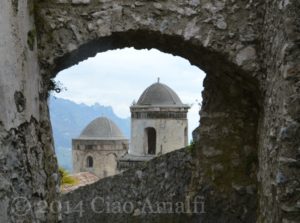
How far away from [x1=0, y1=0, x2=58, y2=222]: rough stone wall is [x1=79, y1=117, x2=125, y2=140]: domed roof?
2618cm

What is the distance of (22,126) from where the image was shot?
3.30 meters

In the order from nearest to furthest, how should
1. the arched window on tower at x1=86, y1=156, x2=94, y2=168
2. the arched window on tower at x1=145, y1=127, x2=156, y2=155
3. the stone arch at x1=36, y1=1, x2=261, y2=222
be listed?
the stone arch at x1=36, y1=1, x2=261, y2=222 → the arched window on tower at x1=145, y1=127, x2=156, y2=155 → the arched window on tower at x1=86, y1=156, x2=94, y2=168

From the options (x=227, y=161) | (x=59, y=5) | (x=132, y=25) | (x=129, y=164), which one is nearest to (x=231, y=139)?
(x=227, y=161)

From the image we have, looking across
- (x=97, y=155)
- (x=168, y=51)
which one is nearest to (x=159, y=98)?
(x=97, y=155)

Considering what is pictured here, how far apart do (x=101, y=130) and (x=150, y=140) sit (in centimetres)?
954

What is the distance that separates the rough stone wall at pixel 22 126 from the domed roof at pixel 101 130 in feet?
85.9

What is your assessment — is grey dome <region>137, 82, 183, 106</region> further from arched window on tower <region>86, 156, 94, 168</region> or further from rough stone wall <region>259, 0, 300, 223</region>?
rough stone wall <region>259, 0, 300, 223</region>

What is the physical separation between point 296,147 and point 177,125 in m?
17.6

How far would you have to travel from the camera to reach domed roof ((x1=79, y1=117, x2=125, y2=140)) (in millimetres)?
29984

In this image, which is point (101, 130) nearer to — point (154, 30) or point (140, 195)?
Result: point (140, 195)

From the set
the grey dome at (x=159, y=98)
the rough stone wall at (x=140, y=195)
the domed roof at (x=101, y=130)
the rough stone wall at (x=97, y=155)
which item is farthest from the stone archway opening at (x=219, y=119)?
the domed roof at (x=101, y=130)

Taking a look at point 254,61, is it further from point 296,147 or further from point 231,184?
point 231,184

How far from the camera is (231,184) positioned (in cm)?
480

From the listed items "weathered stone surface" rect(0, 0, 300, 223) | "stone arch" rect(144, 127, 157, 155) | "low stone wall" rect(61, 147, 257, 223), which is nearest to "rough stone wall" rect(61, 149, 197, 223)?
"low stone wall" rect(61, 147, 257, 223)
